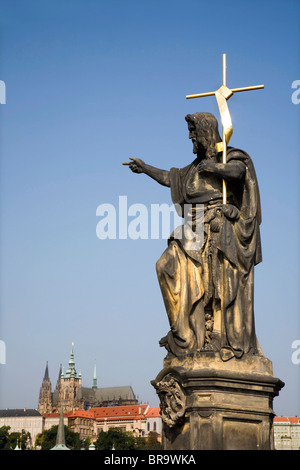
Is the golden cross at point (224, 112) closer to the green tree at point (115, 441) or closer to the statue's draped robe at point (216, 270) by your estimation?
the statue's draped robe at point (216, 270)

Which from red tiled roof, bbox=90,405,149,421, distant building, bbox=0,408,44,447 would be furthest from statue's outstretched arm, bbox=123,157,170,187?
distant building, bbox=0,408,44,447

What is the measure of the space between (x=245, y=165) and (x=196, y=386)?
122 inches

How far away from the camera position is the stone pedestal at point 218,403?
29.0ft

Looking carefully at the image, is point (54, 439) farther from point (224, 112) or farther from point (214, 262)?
point (224, 112)

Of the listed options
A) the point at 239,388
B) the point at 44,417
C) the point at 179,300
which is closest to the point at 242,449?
the point at 239,388

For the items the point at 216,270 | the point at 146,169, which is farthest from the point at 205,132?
the point at 216,270

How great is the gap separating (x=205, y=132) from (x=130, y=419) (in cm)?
18354

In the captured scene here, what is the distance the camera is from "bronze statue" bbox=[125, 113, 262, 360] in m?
9.39

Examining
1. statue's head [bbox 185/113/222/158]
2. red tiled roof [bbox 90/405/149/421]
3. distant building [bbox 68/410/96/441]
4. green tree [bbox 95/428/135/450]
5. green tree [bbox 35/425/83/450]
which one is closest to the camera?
statue's head [bbox 185/113/222/158]

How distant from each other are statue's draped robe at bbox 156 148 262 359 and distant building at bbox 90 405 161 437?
6754 inches

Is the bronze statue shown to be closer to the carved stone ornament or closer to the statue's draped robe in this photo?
the statue's draped robe

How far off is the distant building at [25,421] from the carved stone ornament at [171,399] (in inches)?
7256
